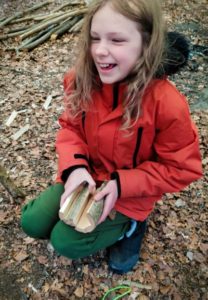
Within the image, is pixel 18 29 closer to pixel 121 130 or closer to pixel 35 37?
pixel 35 37

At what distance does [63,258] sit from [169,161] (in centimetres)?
114

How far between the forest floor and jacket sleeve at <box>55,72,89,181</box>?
718mm

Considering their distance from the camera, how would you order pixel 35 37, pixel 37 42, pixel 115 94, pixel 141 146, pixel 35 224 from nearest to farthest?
pixel 115 94 → pixel 141 146 → pixel 35 224 → pixel 37 42 → pixel 35 37

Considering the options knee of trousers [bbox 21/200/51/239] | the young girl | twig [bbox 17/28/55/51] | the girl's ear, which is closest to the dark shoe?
the young girl

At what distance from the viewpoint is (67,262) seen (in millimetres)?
2691

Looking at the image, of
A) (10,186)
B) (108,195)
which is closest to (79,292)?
(108,195)

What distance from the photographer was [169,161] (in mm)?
2148

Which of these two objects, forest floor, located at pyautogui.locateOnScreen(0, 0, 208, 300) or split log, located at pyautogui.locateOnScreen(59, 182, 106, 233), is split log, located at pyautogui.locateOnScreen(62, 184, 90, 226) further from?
forest floor, located at pyautogui.locateOnScreen(0, 0, 208, 300)

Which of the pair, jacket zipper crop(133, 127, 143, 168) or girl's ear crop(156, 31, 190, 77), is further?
jacket zipper crop(133, 127, 143, 168)

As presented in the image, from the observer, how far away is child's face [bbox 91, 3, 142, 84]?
6.11 ft

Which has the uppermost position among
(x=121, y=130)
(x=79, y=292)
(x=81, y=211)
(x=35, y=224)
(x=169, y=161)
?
(x=121, y=130)

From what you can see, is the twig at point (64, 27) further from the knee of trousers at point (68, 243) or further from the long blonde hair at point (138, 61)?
the knee of trousers at point (68, 243)

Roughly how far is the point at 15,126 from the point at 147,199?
208 centimetres

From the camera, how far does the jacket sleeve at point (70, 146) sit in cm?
233
